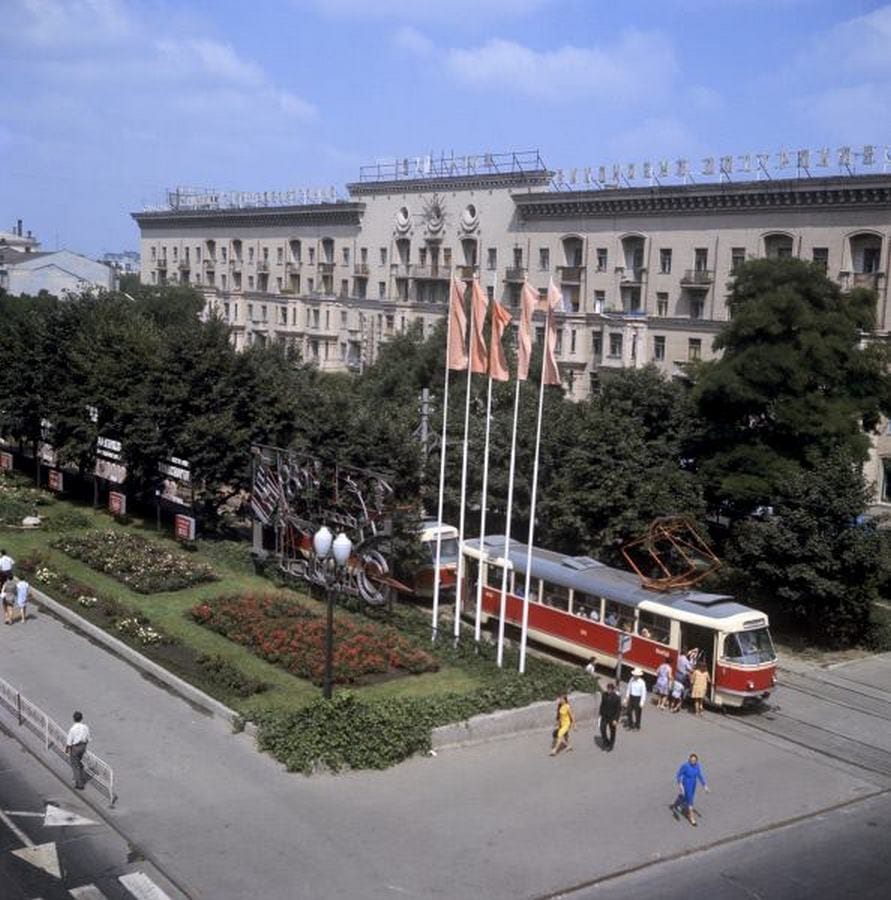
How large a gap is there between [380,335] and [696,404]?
133 feet

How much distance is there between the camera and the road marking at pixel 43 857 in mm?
15445

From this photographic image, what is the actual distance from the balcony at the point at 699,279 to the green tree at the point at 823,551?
81.6ft

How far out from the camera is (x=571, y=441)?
3584 cm


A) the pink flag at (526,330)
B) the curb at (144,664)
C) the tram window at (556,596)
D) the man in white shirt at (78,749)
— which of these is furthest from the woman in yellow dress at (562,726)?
the man in white shirt at (78,749)

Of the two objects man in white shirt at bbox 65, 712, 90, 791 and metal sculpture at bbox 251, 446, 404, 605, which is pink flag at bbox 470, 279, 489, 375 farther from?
man in white shirt at bbox 65, 712, 90, 791

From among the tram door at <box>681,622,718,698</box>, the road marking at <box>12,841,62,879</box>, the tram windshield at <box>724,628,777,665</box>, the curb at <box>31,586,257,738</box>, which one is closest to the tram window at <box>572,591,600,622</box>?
the tram door at <box>681,622,718,698</box>

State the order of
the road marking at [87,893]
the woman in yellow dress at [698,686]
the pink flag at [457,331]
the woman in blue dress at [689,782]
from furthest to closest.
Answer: the pink flag at [457,331] < the woman in yellow dress at [698,686] < the woman in blue dress at [689,782] < the road marking at [87,893]

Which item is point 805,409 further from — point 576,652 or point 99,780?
point 99,780

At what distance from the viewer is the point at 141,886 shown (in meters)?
15.1

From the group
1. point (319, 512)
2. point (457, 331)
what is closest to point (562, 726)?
point (457, 331)

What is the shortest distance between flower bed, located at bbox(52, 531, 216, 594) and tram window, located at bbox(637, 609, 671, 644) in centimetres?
1320

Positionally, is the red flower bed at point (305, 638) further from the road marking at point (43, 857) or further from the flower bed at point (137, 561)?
the road marking at point (43, 857)

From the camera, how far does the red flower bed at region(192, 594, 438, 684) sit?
2502 centimetres

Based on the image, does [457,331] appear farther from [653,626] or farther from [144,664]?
[144,664]
